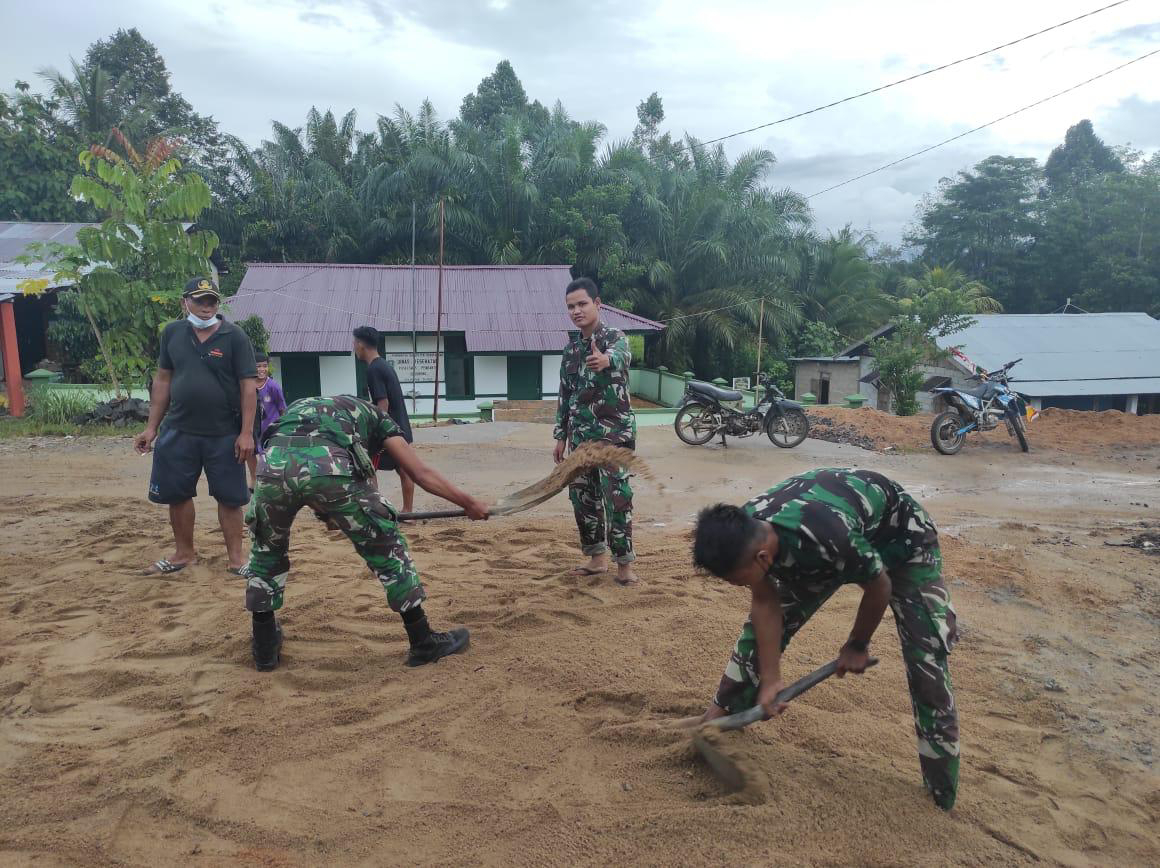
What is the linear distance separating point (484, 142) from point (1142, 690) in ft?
86.2

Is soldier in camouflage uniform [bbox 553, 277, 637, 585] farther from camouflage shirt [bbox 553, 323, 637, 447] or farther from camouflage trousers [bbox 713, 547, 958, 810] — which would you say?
camouflage trousers [bbox 713, 547, 958, 810]

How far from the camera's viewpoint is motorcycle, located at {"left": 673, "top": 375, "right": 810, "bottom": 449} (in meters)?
10.9

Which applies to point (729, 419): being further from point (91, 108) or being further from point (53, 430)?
point (91, 108)

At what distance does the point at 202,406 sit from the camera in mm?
4746

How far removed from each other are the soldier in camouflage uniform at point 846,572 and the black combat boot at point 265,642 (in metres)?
2.16

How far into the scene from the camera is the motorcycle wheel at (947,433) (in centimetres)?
1048

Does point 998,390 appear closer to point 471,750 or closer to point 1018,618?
point 1018,618

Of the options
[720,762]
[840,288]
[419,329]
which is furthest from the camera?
[840,288]

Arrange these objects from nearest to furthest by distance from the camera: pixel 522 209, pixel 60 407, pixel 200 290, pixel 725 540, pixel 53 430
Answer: pixel 725 540, pixel 200 290, pixel 53 430, pixel 60 407, pixel 522 209

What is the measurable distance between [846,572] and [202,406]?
3864mm

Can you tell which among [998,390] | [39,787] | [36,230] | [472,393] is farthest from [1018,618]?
[36,230]

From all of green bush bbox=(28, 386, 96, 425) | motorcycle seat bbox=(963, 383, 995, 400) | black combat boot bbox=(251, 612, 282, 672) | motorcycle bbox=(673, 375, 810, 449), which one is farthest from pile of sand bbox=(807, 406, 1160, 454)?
green bush bbox=(28, 386, 96, 425)

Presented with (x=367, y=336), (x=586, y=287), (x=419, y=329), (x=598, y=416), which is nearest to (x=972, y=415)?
(x=598, y=416)

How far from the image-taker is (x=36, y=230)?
61.0 feet
